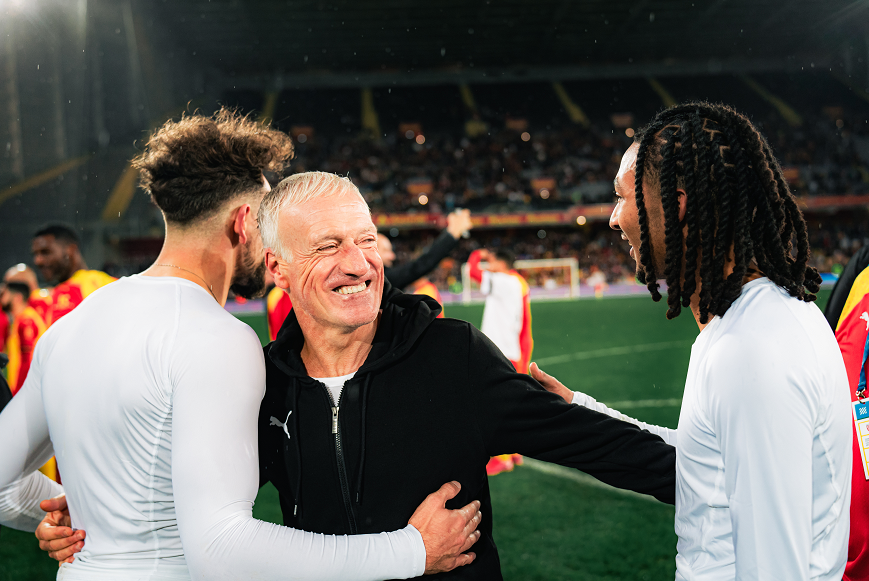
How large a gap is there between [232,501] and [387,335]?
557mm

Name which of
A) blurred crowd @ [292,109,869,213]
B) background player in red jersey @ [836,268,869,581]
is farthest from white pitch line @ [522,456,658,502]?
blurred crowd @ [292,109,869,213]

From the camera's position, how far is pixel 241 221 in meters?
1.63

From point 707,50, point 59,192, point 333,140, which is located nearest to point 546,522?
point 59,192

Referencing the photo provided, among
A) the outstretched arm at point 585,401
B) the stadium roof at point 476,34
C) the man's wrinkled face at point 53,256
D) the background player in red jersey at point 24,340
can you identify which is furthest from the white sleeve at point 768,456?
the stadium roof at point 476,34

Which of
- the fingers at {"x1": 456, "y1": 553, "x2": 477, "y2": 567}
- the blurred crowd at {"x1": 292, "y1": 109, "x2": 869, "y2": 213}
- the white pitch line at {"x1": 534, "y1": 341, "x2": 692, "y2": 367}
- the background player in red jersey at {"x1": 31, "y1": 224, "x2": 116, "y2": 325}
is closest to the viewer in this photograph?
the fingers at {"x1": 456, "y1": 553, "x2": 477, "y2": 567}

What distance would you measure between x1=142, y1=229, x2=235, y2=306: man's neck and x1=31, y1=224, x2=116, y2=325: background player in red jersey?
3.12 metres

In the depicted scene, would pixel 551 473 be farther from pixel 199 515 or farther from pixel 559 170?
pixel 559 170

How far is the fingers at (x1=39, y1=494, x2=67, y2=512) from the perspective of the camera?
156 centimetres

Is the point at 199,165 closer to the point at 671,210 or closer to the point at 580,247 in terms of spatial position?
the point at 671,210

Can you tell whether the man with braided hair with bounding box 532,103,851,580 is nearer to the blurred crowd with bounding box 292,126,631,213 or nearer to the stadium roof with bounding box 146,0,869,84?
the stadium roof with bounding box 146,0,869,84

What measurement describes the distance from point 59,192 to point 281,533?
20520mm

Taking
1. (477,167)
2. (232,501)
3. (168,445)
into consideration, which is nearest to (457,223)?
(168,445)

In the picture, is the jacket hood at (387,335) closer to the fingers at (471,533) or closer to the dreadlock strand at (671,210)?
the fingers at (471,533)

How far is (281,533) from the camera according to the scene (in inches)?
47.2
